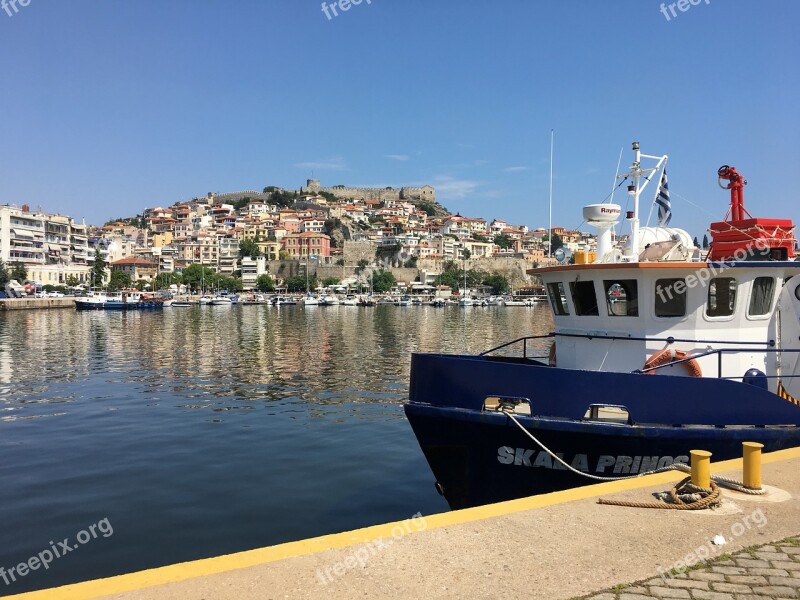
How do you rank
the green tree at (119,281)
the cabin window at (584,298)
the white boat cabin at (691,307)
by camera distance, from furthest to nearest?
the green tree at (119,281)
the cabin window at (584,298)
the white boat cabin at (691,307)

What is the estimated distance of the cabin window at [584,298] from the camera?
31.3 ft

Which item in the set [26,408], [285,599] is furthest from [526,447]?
[26,408]

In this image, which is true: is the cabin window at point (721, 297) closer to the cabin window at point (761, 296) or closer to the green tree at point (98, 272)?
the cabin window at point (761, 296)

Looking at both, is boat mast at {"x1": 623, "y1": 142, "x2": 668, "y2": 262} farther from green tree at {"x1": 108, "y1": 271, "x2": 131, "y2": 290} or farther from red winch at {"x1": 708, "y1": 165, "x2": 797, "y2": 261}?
green tree at {"x1": 108, "y1": 271, "x2": 131, "y2": 290}

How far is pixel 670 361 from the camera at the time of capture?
885 centimetres

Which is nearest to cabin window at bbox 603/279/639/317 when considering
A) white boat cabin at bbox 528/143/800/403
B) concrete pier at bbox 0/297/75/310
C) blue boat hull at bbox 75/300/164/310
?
white boat cabin at bbox 528/143/800/403

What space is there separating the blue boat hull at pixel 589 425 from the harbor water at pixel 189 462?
1686mm

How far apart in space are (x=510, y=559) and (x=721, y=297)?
20.6 feet

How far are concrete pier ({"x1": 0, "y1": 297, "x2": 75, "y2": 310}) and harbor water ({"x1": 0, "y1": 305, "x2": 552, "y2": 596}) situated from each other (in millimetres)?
62441

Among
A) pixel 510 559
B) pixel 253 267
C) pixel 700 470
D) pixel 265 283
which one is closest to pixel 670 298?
pixel 700 470

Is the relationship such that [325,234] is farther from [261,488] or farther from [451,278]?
[261,488]

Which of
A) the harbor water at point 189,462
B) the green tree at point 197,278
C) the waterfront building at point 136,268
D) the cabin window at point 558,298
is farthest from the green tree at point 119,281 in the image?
the cabin window at point 558,298

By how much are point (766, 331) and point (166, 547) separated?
29.4 ft

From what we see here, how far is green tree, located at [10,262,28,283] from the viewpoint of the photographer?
9756 centimetres
